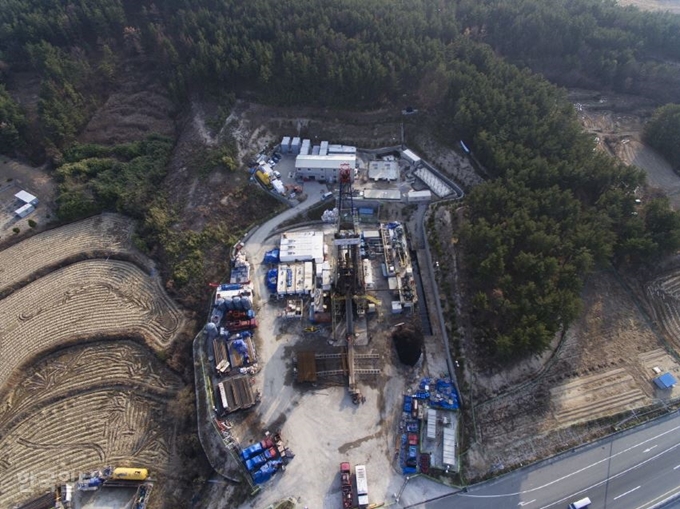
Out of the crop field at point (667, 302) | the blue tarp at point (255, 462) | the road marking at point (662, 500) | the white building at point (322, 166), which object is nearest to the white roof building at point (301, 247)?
the white building at point (322, 166)

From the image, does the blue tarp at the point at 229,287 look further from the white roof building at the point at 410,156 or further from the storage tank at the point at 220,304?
the white roof building at the point at 410,156

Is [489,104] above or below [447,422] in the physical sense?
above

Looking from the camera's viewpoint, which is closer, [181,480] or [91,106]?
[181,480]

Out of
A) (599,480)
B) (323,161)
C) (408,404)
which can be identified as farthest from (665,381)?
(323,161)

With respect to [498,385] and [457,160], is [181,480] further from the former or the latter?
[457,160]

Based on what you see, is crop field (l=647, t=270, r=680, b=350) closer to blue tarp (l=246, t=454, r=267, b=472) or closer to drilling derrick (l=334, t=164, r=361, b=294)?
drilling derrick (l=334, t=164, r=361, b=294)

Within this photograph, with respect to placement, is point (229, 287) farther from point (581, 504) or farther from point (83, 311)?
point (581, 504)

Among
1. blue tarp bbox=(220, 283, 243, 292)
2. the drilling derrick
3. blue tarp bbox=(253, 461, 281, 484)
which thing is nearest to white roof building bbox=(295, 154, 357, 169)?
the drilling derrick

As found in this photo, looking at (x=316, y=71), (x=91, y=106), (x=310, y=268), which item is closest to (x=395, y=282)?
(x=310, y=268)
